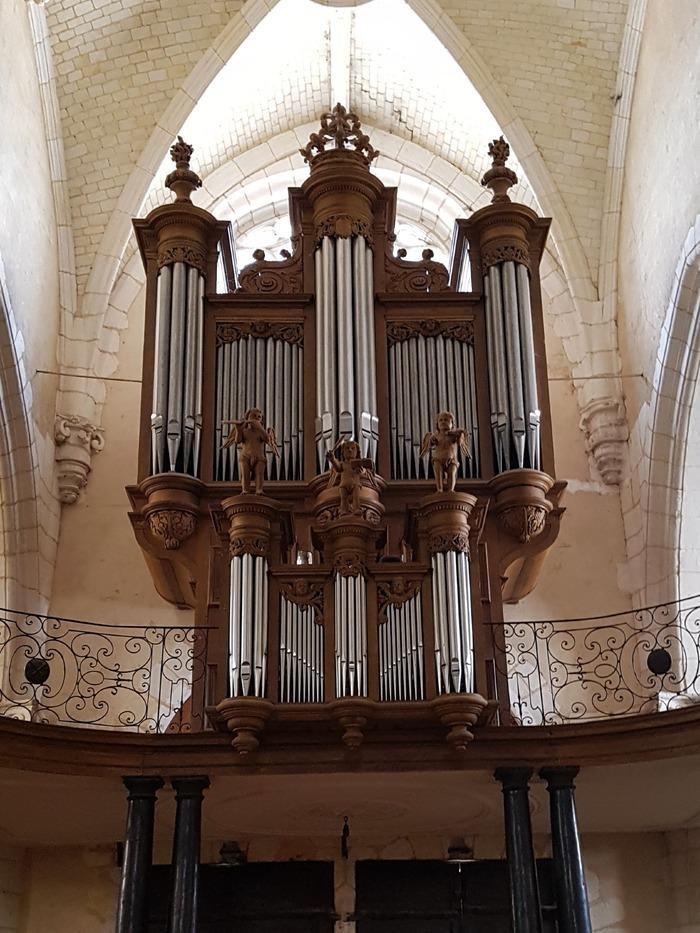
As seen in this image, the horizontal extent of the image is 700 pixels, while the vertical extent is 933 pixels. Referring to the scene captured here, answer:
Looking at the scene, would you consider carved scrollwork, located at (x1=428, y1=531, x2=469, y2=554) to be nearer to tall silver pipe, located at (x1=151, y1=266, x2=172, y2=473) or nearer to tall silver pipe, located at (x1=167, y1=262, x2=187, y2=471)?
tall silver pipe, located at (x1=167, y1=262, x2=187, y2=471)

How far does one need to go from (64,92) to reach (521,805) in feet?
29.3

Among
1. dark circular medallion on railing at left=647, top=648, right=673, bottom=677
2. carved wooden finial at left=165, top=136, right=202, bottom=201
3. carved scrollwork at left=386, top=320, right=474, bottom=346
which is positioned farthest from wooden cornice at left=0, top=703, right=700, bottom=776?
carved wooden finial at left=165, top=136, right=202, bottom=201

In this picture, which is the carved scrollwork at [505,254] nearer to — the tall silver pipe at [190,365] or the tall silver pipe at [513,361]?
the tall silver pipe at [513,361]

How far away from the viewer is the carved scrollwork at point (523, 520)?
10.4 meters

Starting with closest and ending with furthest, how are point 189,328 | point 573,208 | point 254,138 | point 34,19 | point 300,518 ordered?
point 300,518
point 189,328
point 34,19
point 573,208
point 254,138

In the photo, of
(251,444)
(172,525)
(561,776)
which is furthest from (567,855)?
(172,525)

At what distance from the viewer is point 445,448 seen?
388 inches

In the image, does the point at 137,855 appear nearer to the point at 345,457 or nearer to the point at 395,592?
the point at 395,592

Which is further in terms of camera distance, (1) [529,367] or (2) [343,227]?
(2) [343,227]

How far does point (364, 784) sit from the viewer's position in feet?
31.5

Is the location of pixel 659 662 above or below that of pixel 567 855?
above

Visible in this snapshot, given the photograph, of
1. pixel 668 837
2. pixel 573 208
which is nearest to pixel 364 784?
pixel 668 837

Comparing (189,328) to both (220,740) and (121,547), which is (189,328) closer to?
(121,547)

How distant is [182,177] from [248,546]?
4.36 m
